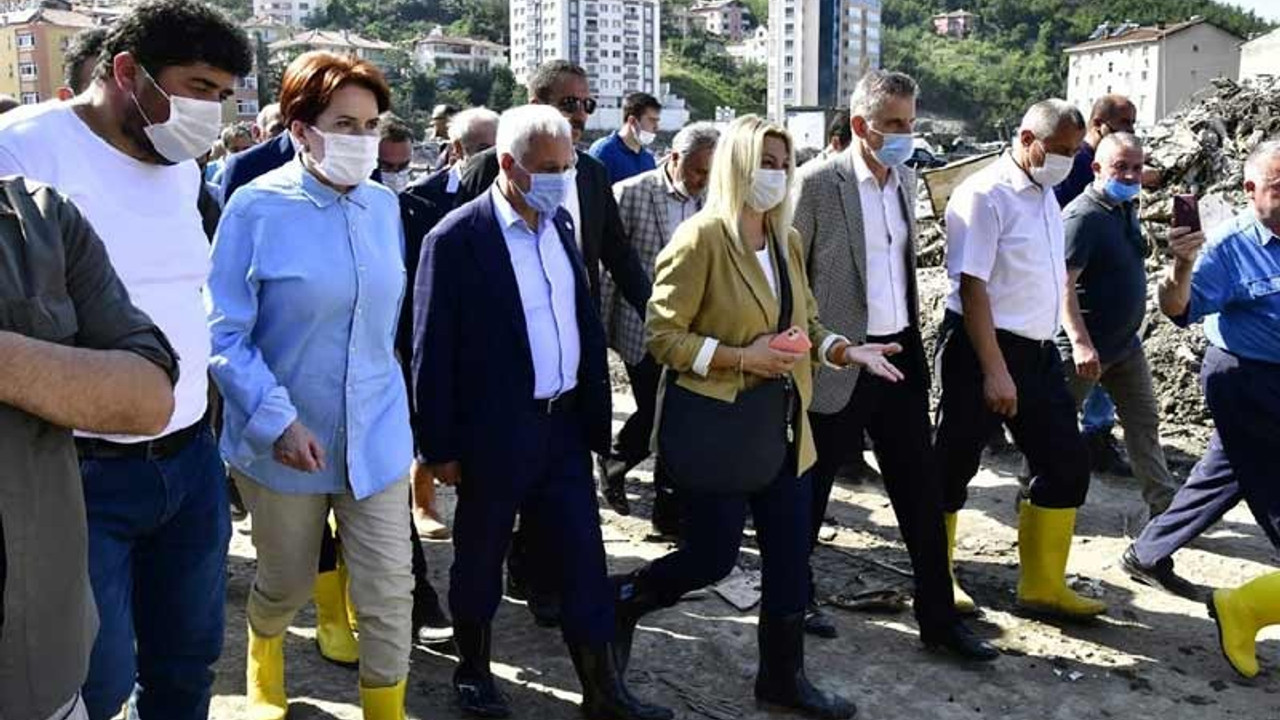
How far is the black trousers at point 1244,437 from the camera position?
4.35 m

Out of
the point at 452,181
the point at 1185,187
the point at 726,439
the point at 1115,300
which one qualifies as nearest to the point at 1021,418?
the point at 1115,300

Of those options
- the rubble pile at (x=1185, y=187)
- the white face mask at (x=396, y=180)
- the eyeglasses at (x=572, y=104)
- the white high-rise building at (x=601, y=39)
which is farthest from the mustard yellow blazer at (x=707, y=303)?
the white high-rise building at (x=601, y=39)

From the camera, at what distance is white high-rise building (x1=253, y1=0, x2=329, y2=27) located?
487 ft

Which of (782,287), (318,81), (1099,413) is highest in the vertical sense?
(318,81)

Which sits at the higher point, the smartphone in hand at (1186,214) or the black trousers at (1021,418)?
the smartphone in hand at (1186,214)

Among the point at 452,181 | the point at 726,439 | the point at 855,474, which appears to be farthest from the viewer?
the point at 855,474

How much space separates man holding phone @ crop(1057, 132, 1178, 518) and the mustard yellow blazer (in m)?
2.03

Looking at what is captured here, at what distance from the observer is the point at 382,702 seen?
11.0ft

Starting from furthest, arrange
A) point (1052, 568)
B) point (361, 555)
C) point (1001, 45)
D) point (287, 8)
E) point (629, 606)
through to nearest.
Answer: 1. point (287, 8)
2. point (1001, 45)
3. point (1052, 568)
4. point (629, 606)
5. point (361, 555)

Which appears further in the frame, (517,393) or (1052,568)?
(1052,568)

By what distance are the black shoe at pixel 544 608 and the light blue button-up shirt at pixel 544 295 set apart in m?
1.26

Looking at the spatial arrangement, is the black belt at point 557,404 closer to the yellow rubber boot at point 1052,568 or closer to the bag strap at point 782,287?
the bag strap at point 782,287

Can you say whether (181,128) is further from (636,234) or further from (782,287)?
(636,234)

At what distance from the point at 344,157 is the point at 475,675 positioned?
5.74ft
